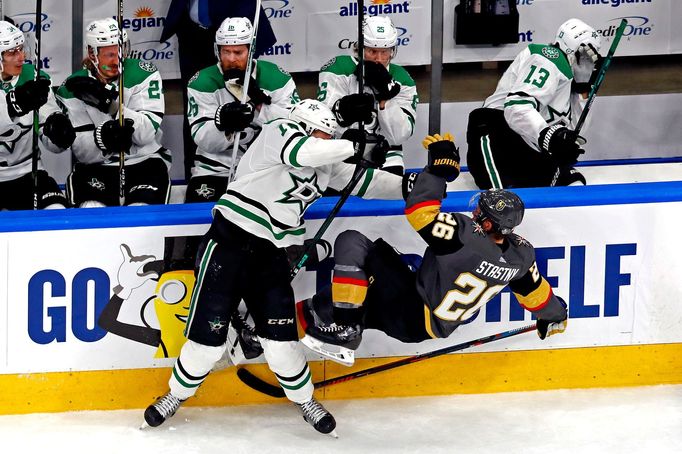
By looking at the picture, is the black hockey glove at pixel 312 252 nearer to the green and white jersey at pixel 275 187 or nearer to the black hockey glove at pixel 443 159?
the green and white jersey at pixel 275 187

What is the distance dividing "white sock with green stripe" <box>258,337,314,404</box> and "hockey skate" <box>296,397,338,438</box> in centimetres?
3

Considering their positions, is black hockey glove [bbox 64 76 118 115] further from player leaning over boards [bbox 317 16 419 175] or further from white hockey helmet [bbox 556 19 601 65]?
white hockey helmet [bbox 556 19 601 65]

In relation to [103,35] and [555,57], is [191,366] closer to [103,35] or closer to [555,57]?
[103,35]

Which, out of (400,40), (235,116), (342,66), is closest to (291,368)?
(235,116)

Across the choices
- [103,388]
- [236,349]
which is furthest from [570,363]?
[103,388]

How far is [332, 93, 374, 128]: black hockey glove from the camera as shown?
4.79 m

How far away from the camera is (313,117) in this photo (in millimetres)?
4211

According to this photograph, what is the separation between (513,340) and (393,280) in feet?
1.84

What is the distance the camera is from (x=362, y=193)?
14.7 ft

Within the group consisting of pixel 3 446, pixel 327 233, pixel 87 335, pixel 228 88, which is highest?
pixel 228 88

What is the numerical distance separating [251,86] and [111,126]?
0.54 m

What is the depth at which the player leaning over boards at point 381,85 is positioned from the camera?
5191 millimetres

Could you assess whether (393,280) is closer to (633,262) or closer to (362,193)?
(362,193)

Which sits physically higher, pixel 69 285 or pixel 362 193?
pixel 362 193
